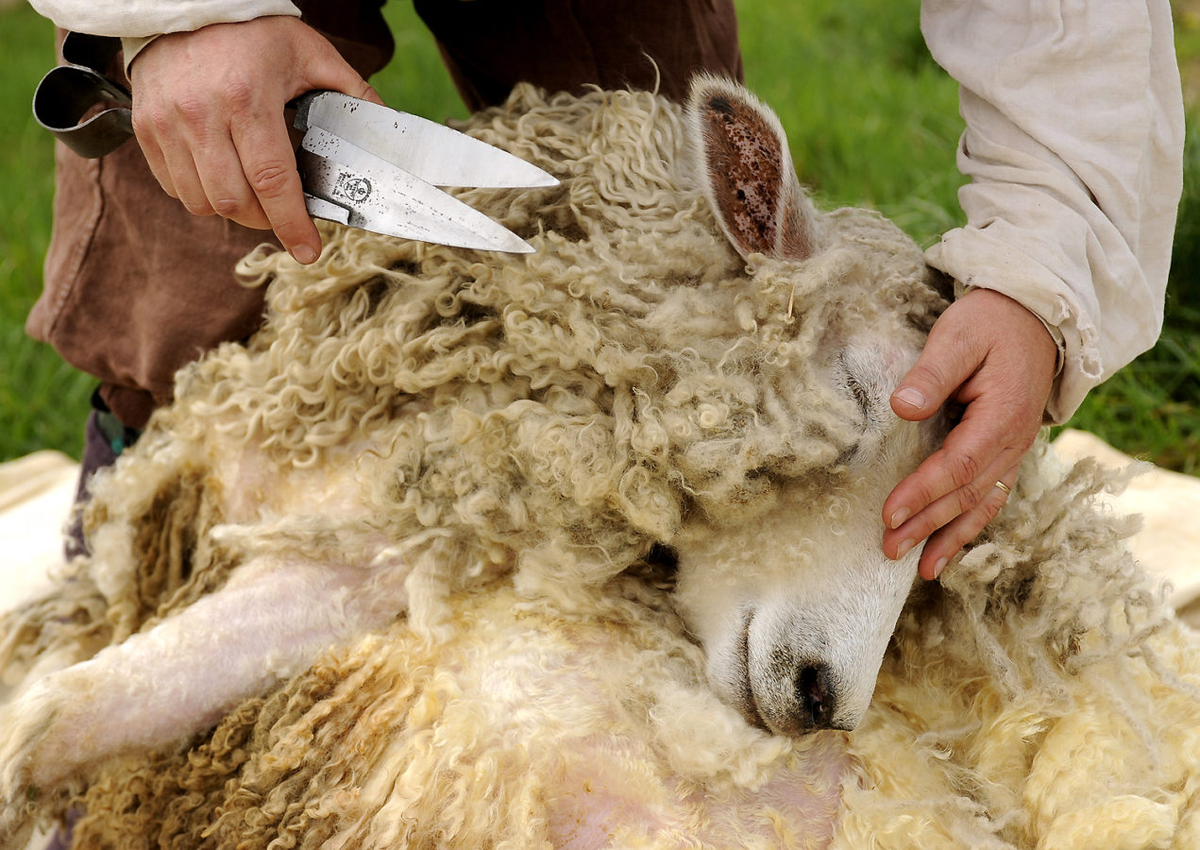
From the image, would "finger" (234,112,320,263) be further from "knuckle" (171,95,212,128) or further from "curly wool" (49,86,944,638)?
"curly wool" (49,86,944,638)

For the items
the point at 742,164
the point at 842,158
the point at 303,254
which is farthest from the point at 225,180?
the point at 842,158

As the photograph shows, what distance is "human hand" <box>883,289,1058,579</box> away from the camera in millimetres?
1444

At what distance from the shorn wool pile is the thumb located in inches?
4.0

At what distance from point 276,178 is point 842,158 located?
111 inches

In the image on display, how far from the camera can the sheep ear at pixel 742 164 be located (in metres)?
1.54

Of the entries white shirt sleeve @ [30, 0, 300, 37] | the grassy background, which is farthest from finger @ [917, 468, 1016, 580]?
white shirt sleeve @ [30, 0, 300, 37]

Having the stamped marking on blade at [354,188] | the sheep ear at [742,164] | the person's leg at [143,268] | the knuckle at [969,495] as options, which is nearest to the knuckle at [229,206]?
the stamped marking on blade at [354,188]

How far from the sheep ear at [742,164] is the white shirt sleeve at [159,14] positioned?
0.57m

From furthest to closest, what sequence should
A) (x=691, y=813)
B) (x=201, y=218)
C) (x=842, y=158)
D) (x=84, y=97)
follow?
(x=842, y=158)
(x=201, y=218)
(x=84, y=97)
(x=691, y=813)

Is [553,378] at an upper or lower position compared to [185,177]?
lower

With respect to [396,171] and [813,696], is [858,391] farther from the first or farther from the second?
[396,171]

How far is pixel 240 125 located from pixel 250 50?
0.09 metres

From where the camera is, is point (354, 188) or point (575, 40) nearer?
point (354, 188)

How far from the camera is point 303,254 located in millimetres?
1491
